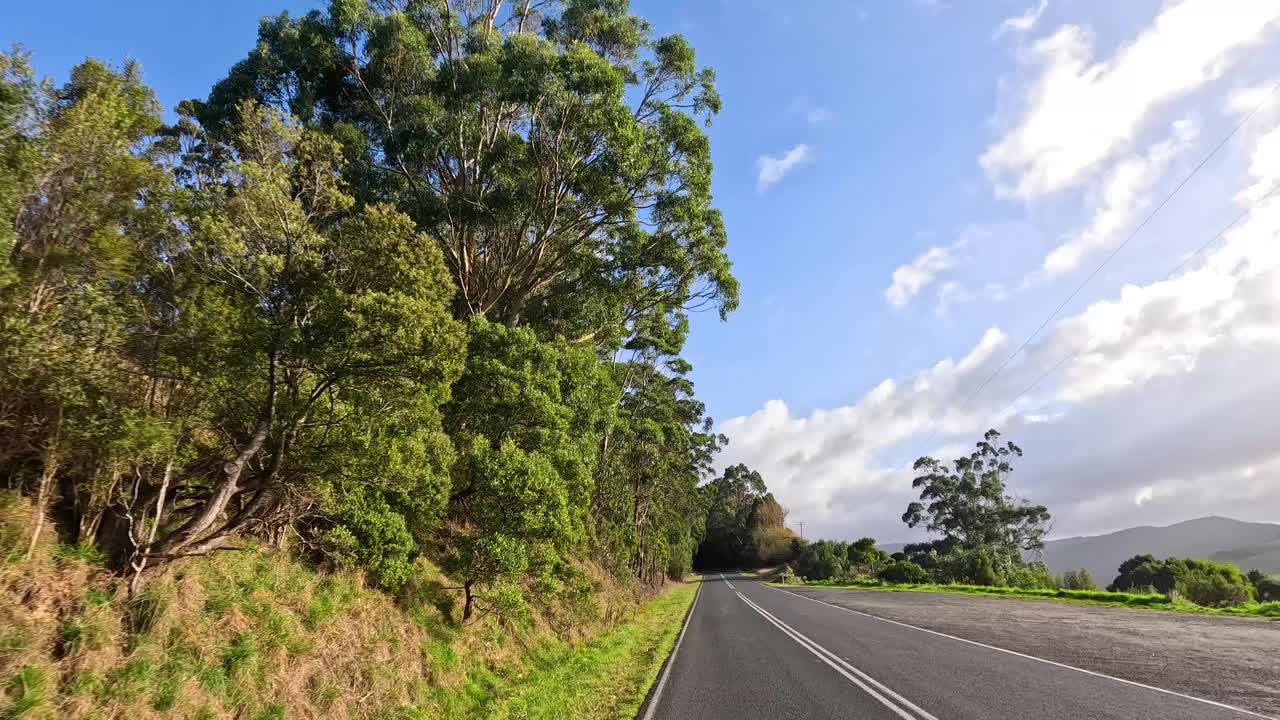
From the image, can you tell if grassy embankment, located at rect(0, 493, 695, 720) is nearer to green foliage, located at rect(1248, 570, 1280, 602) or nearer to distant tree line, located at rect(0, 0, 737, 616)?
distant tree line, located at rect(0, 0, 737, 616)

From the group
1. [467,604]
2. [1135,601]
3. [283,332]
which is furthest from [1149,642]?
[283,332]

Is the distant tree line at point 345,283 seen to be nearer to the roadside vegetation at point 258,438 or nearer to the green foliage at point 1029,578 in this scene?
the roadside vegetation at point 258,438

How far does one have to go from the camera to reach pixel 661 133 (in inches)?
770

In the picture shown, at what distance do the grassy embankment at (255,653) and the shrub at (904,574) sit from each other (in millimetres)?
52782

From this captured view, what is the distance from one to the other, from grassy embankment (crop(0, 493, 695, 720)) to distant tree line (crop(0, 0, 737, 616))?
1.69 ft

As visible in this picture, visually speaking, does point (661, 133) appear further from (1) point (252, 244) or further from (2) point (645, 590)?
(2) point (645, 590)

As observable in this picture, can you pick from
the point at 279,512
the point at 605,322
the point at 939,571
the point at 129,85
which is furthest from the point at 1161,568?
the point at 129,85

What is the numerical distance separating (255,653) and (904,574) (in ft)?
207

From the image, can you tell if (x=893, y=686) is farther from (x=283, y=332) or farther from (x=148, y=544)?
(x=148, y=544)

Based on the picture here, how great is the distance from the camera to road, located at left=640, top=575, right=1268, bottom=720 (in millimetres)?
7277

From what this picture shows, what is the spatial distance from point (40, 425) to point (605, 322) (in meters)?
17.9

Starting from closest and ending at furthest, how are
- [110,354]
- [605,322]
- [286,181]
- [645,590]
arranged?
1. [110,354]
2. [286,181]
3. [605,322]
4. [645,590]

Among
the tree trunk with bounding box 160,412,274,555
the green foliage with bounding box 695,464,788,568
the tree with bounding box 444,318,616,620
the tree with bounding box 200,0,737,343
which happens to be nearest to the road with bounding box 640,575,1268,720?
the tree with bounding box 444,318,616,620

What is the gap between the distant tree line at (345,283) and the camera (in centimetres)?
659
